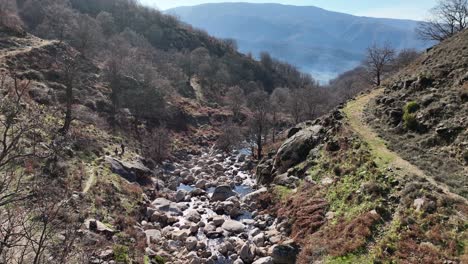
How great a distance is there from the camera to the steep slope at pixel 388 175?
20719 mm

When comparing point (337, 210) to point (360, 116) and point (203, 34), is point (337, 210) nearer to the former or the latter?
point (360, 116)

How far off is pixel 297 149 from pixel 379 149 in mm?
10567

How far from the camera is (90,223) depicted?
24609 millimetres

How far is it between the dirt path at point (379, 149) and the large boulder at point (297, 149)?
4204mm

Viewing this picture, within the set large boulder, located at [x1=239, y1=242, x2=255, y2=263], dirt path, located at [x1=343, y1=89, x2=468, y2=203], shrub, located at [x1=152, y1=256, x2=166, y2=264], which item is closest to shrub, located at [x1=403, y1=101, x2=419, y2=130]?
dirt path, located at [x1=343, y1=89, x2=468, y2=203]

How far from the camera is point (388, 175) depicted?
1056 inches

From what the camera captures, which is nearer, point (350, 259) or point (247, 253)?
point (350, 259)

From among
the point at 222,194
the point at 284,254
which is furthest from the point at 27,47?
the point at 284,254

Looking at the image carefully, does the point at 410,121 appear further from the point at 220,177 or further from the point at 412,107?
the point at 220,177

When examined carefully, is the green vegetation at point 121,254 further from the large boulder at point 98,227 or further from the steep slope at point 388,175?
the steep slope at point 388,175

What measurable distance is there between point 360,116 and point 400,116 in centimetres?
589

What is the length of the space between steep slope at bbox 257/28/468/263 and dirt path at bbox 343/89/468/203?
0.27 feet

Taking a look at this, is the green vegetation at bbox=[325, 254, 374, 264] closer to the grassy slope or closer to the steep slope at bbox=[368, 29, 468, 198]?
the grassy slope

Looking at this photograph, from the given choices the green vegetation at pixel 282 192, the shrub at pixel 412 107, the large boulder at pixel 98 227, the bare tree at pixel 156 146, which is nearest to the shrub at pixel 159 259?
the large boulder at pixel 98 227
